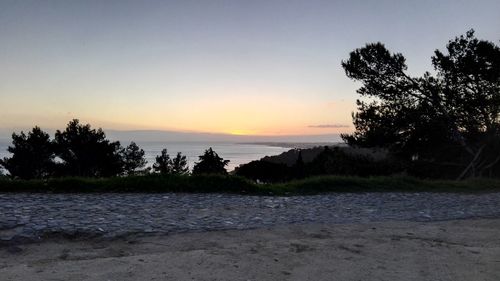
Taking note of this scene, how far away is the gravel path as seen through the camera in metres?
7.18

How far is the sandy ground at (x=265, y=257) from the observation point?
524cm

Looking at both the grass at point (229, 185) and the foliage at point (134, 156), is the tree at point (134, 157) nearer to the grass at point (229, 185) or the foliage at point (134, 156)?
the foliage at point (134, 156)

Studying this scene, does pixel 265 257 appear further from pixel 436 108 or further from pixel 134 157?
pixel 134 157

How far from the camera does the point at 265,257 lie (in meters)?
5.97

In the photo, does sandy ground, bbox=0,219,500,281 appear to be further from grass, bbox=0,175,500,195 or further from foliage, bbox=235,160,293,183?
foliage, bbox=235,160,293,183

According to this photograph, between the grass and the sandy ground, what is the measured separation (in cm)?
493

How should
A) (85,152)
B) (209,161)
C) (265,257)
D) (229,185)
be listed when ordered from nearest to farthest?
1. (265,257)
2. (229,185)
3. (209,161)
4. (85,152)

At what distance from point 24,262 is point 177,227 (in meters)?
2.51

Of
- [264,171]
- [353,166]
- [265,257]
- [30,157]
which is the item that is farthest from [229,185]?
[30,157]

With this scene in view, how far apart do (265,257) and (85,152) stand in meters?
38.6

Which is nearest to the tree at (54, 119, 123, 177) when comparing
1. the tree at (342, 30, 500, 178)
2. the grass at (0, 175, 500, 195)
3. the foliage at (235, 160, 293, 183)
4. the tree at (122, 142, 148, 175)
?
the tree at (122, 142, 148, 175)

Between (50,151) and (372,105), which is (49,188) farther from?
(50,151)

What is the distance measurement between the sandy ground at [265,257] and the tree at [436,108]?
19.8 meters

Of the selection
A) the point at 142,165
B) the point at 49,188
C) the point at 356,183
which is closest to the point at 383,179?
the point at 356,183
